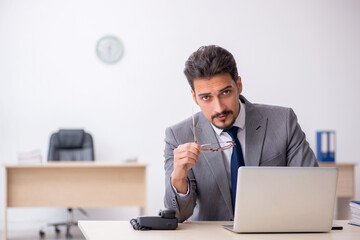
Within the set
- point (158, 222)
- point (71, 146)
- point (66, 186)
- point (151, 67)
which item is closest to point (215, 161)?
point (158, 222)

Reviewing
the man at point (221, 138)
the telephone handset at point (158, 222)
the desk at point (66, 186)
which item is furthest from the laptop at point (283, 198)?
the desk at point (66, 186)

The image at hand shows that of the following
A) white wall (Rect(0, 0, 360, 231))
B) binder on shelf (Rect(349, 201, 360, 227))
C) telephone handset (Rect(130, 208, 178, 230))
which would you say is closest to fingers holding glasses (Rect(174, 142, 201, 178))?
telephone handset (Rect(130, 208, 178, 230))

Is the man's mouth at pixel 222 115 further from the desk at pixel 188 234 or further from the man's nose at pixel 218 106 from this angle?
the desk at pixel 188 234

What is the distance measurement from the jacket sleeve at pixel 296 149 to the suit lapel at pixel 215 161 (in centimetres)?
31

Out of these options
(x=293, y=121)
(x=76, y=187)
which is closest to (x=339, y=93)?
(x=76, y=187)

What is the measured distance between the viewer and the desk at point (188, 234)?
1.49 m

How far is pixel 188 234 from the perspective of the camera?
5.10 feet

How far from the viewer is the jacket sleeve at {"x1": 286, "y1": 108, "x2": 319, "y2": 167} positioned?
198 centimetres

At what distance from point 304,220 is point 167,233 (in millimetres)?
458

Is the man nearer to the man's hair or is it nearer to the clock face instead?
the man's hair

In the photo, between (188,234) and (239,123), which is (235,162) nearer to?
(239,123)

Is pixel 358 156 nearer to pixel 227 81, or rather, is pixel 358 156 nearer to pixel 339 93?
pixel 339 93

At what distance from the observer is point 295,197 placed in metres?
1.50

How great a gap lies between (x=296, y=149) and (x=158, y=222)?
2.40 ft
